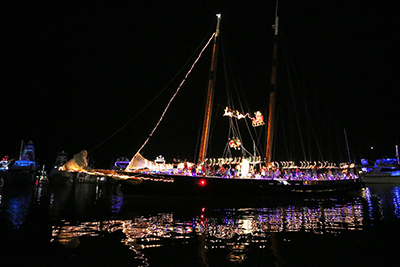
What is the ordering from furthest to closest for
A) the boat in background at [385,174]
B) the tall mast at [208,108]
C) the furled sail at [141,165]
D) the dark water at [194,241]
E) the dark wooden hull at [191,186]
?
the boat in background at [385,174] < the tall mast at [208,108] < the furled sail at [141,165] < the dark wooden hull at [191,186] < the dark water at [194,241]

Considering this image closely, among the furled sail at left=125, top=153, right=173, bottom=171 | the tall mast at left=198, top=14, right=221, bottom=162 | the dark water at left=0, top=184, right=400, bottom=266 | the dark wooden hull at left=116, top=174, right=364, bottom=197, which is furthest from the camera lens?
the tall mast at left=198, top=14, right=221, bottom=162

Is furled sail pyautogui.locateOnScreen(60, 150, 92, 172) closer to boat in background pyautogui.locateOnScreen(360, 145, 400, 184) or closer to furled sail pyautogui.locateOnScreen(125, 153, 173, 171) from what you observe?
furled sail pyautogui.locateOnScreen(125, 153, 173, 171)

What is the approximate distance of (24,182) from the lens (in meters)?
59.9

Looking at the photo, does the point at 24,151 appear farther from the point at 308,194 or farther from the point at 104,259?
the point at 104,259

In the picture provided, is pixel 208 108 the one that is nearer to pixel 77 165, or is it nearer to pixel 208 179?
pixel 208 179

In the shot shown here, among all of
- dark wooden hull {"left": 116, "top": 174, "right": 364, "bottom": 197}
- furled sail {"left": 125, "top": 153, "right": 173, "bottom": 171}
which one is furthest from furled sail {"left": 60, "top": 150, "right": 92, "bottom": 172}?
furled sail {"left": 125, "top": 153, "right": 173, "bottom": 171}

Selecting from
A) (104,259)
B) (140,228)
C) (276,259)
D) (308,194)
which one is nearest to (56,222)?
(140,228)

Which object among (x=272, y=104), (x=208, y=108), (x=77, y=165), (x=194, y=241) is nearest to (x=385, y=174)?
(x=272, y=104)

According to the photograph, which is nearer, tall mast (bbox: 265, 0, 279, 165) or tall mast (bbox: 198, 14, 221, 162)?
tall mast (bbox: 198, 14, 221, 162)

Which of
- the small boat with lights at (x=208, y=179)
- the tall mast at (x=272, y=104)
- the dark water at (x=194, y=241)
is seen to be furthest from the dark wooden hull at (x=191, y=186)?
the dark water at (x=194, y=241)

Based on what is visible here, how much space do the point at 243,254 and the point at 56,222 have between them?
1017cm

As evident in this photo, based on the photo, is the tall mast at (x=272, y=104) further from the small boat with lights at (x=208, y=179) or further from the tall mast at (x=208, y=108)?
the tall mast at (x=208, y=108)

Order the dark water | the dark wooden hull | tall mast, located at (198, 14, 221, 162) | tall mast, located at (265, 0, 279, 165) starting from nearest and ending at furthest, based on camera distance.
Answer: the dark water, the dark wooden hull, tall mast, located at (198, 14, 221, 162), tall mast, located at (265, 0, 279, 165)

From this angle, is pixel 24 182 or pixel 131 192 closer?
pixel 131 192
